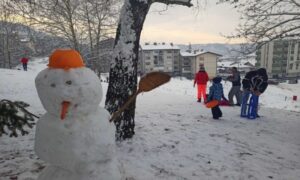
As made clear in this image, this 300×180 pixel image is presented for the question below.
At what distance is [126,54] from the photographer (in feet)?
16.1

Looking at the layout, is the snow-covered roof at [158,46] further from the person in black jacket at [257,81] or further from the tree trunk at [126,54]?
the tree trunk at [126,54]

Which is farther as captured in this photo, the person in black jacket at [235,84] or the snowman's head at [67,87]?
the person in black jacket at [235,84]

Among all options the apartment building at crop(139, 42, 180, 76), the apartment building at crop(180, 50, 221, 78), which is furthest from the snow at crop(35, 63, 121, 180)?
the apartment building at crop(139, 42, 180, 76)

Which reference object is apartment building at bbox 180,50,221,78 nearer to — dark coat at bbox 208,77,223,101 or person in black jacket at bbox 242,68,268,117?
person in black jacket at bbox 242,68,268,117

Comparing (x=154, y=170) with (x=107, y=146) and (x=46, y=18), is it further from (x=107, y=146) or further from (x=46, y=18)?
(x=46, y=18)

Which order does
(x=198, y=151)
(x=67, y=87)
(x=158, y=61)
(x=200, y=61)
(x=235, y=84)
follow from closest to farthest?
(x=67, y=87), (x=198, y=151), (x=235, y=84), (x=200, y=61), (x=158, y=61)

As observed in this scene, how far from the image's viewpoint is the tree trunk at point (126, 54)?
489 centimetres

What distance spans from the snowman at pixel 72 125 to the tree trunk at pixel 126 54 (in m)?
2.77

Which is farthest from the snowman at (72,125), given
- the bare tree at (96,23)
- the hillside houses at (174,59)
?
the hillside houses at (174,59)

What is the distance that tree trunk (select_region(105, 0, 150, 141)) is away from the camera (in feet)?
16.0

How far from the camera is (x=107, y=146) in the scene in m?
2.11

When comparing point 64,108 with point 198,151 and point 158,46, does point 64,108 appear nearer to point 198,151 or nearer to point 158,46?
point 198,151

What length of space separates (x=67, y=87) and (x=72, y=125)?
0.32 metres

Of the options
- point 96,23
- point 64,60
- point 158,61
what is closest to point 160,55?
point 158,61
